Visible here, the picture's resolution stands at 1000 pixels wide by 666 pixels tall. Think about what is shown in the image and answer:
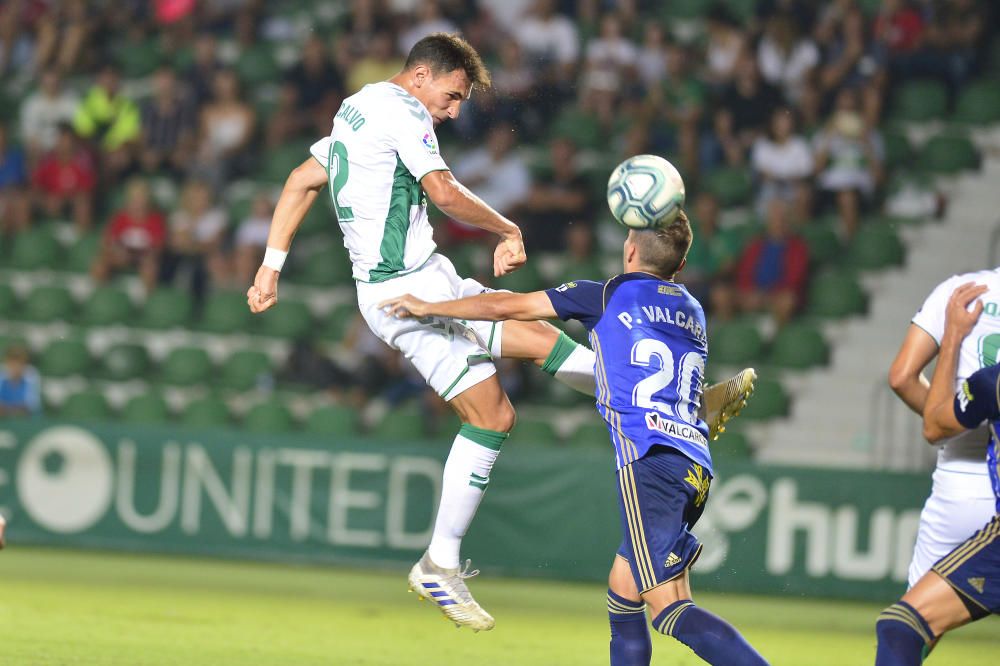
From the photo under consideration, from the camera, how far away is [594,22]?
54.2ft

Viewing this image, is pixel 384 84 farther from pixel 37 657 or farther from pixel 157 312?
pixel 157 312

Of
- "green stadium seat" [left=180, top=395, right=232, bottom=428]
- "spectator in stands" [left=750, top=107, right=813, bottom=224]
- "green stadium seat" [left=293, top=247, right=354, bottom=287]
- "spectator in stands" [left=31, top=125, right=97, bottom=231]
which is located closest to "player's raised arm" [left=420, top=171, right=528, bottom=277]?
"green stadium seat" [left=180, top=395, right=232, bottom=428]

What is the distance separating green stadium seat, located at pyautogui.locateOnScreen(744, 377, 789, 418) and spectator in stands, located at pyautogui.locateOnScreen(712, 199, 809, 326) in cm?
68

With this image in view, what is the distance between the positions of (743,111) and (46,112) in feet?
28.7

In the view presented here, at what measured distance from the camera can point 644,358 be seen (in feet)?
19.0

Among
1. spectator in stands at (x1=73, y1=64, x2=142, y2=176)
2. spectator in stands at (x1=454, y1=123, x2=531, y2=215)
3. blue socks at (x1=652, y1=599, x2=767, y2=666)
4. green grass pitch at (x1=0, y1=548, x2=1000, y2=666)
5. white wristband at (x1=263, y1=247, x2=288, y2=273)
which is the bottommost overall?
green grass pitch at (x1=0, y1=548, x2=1000, y2=666)

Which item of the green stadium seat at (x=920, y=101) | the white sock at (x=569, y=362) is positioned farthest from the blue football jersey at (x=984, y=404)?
the green stadium seat at (x=920, y=101)

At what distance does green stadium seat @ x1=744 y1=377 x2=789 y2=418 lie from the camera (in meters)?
14.3

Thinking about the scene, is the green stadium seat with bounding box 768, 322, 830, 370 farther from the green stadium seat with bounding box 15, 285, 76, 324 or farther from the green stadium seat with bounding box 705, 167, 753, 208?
the green stadium seat with bounding box 15, 285, 76, 324

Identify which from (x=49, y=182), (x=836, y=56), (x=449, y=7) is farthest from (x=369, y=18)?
(x=836, y=56)

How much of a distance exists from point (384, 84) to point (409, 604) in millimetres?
5328

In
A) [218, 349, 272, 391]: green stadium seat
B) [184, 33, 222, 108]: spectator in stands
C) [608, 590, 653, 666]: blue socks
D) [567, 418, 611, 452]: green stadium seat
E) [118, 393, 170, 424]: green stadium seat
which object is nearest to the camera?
[608, 590, 653, 666]: blue socks

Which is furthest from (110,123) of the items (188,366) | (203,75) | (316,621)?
(316,621)

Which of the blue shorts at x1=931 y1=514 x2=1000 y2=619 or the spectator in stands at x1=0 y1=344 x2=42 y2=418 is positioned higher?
the blue shorts at x1=931 y1=514 x2=1000 y2=619
